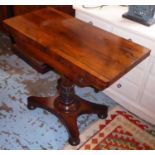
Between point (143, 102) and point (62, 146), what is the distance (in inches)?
25.7

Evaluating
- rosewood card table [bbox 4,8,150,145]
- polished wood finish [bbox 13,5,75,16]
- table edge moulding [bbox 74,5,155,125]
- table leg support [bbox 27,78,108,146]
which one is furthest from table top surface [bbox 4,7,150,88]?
polished wood finish [bbox 13,5,75,16]

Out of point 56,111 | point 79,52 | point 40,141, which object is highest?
point 79,52

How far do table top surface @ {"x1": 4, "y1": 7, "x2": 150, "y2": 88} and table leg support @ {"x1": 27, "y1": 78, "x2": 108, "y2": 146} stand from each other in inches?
12.8

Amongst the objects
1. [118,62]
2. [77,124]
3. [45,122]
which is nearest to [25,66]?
[45,122]

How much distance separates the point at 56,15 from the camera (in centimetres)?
146

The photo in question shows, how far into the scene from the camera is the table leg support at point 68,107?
1.47 meters

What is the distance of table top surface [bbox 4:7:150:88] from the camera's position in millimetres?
1022

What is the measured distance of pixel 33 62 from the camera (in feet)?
6.97

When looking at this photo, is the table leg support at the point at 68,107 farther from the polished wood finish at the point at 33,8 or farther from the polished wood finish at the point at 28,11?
the polished wood finish at the point at 33,8

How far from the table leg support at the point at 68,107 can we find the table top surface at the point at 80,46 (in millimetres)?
324

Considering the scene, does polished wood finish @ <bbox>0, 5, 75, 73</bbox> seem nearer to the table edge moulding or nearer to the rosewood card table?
the table edge moulding

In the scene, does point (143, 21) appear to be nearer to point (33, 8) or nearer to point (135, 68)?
point (135, 68)

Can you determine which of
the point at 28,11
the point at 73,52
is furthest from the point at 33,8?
the point at 73,52
